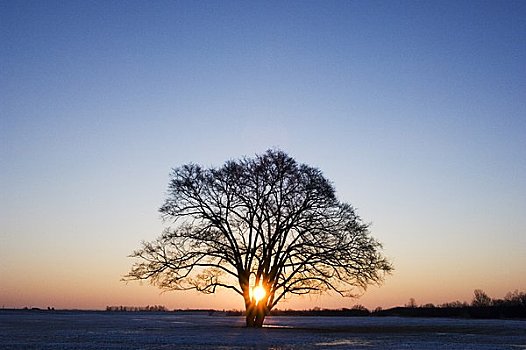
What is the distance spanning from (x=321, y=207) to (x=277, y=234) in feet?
12.3

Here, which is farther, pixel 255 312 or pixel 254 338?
pixel 255 312

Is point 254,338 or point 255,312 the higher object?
point 255,312

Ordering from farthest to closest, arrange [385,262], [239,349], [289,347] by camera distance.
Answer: [385,262] < [289,347] < [239,349]

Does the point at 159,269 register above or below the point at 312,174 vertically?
below

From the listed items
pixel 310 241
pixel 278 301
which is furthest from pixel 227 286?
pixel 310 241

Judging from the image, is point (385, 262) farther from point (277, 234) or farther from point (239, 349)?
point (239, 349)

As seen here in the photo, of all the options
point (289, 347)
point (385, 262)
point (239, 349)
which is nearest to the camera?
point (239, 349)

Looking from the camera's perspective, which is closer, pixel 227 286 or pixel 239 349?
pixel 239 349

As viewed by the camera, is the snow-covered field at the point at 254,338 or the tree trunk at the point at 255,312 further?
the tree trunk at the point at 255,312

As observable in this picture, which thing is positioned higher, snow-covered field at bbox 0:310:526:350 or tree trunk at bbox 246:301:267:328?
tree trunk at bbox 246:301:267:328

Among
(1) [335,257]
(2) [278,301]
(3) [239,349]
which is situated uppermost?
(1) [335,257]

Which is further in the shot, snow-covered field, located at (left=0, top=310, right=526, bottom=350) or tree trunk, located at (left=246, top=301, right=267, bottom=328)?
tree trunk, located at (left=246, top=301, right=267, bottom=328)

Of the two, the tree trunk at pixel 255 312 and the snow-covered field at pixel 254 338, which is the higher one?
the tree trunk at pixel 255 312

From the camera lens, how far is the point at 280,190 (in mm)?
46844
